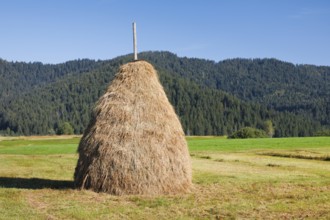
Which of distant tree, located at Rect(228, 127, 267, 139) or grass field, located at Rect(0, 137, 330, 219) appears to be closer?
grass field, located at Rect(0, 137, 330, 219)

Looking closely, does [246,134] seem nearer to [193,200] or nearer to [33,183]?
[33,183]

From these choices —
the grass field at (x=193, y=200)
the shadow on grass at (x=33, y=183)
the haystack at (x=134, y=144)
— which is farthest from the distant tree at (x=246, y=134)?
the haystack at (x=134, y=144)

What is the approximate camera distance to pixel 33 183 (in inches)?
808

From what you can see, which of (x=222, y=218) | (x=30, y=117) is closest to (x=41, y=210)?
(x=222, y=218)

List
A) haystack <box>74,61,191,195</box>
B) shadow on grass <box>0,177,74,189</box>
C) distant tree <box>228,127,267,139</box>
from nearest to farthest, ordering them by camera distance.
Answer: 1. haystack <box>74,61,191,195</box>
2. shadow on grass <box>0,177,74,189</box>
3. distant tree <box>228,127,267,139</box>

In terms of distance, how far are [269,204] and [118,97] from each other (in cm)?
730

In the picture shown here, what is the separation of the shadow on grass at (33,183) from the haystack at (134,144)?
83.1 inches

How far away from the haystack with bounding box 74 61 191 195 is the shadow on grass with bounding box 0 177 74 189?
6.93ft

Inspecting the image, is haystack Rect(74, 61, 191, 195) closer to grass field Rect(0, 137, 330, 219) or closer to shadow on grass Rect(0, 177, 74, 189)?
grass field Rect(0, 137, 330, 219)

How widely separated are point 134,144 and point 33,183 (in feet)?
20.9

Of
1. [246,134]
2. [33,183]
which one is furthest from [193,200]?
[246,134]

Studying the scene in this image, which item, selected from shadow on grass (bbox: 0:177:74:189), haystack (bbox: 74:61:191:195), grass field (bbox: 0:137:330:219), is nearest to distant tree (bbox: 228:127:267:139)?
grass field (bbox: 0:137:330:219)

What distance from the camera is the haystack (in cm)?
1673

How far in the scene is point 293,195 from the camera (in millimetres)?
16844
